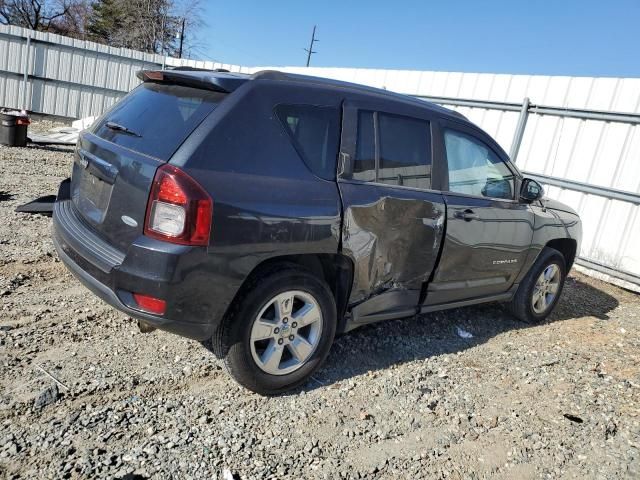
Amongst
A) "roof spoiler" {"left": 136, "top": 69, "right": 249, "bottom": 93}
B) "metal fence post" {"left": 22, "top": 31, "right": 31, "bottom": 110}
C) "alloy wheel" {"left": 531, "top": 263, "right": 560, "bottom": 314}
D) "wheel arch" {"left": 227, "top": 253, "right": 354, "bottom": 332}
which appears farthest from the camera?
"metal fence post" {"left": 22, "top": 31, "right": 31, "bottom": 110}

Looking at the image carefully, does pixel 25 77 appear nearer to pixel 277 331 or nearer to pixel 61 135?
pixel 61 135

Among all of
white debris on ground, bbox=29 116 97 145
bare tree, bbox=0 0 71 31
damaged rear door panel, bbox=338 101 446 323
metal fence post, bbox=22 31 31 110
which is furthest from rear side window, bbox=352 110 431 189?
bare tree, bbox=0 0 71 31

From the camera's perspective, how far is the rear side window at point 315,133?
9.89ft

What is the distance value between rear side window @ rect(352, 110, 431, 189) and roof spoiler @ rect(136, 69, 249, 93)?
89 centimetres

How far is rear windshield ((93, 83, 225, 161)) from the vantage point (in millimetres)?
2758

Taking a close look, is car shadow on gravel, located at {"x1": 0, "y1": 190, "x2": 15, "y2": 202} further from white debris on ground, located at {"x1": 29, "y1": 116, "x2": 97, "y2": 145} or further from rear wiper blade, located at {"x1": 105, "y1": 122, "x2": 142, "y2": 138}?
white debris on ground, located at {"x1": 29, "y1": 116, "x2": 97, "y2": 145}

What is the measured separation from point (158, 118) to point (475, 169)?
103 inches

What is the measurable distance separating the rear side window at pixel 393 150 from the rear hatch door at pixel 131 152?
1.03 meters

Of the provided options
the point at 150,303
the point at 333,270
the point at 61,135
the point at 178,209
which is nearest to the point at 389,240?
the point at 333,270

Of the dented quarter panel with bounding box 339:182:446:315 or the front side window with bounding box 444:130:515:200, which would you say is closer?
the dented quarter panel with bounding box 339:182:446:315

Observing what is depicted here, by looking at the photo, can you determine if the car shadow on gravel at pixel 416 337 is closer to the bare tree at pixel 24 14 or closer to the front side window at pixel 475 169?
the front side window at pixel 475 169

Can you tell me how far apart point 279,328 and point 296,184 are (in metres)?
0.89

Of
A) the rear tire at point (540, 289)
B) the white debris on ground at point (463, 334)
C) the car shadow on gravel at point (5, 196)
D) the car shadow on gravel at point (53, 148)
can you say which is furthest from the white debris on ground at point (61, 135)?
the rear tire at point (540, 289)

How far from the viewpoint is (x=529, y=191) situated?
14.9 feet
